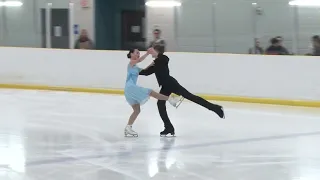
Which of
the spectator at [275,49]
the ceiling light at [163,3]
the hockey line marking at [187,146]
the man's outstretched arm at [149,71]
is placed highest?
the ceiling light at [163,3]

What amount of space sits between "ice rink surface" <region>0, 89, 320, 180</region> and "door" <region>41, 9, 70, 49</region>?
4.49 m

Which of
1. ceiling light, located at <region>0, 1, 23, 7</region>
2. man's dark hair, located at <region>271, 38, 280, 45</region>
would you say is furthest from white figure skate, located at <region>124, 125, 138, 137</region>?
ceiling light, located at <region>0, 1, 23, 7</region>

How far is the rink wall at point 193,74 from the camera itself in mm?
12312

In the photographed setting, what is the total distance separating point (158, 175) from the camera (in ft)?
18.9

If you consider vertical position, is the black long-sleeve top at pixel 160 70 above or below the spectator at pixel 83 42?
below

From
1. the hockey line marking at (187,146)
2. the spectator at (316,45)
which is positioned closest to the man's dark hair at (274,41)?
the spectator at (316,45)

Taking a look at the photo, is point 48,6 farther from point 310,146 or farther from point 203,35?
point 310,146

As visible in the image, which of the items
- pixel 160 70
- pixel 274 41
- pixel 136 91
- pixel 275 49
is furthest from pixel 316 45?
pixel 136 91

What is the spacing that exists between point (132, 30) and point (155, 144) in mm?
10449

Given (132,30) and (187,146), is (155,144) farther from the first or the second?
(132,30)

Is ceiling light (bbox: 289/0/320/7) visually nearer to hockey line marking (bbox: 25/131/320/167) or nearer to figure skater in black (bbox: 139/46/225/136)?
hockey line marking (bbox: 25/131/320/167)

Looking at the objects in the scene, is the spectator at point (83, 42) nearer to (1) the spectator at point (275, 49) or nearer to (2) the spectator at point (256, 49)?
(2) the spectator at point (256, 49)

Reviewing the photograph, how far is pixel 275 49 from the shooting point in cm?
1317

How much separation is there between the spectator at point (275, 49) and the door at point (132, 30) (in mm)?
3795
